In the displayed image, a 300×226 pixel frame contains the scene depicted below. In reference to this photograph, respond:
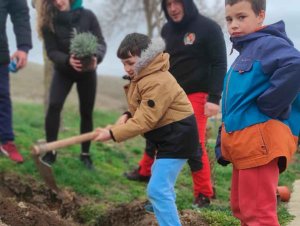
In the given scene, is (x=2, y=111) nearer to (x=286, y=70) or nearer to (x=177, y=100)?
(x=177, y=100)

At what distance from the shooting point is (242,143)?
3.40 metres

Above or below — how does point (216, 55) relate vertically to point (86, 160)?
above

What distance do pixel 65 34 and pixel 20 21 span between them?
549 mm

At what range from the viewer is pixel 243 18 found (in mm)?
3445

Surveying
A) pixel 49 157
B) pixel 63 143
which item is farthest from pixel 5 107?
pixel 63 143

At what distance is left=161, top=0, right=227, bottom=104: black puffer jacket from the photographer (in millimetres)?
5337

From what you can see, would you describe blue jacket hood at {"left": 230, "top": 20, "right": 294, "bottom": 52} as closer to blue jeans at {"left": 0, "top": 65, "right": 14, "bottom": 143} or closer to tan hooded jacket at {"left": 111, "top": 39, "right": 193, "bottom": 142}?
tan hooded jacket at {"left": 111, "top": 39, "right": 193, "bottom": 142}

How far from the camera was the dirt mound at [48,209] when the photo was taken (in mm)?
4629

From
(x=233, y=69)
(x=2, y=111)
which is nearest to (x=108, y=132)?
(x=233, y=69)

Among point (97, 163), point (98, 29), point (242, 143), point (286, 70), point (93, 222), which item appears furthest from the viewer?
point (97, 163)

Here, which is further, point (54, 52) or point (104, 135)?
point (54, 52)

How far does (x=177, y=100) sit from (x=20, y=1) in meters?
3.07

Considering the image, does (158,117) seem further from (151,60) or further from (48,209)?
(48,209)

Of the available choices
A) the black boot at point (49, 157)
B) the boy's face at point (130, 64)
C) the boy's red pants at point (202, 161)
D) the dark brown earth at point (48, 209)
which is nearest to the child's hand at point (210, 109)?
the boy's red pants at point (202, 161)
